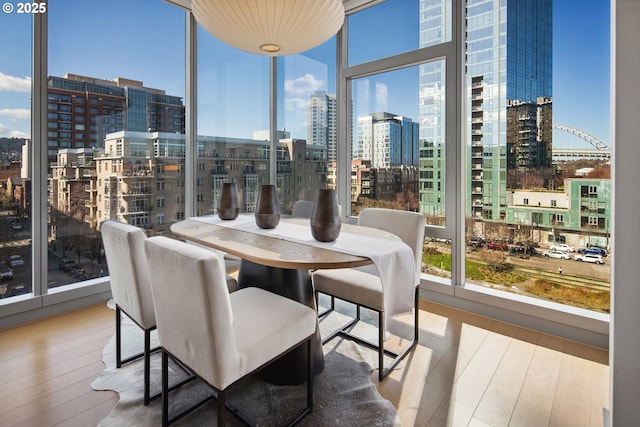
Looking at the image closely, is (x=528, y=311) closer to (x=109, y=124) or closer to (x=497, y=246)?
(x=497, y=246)

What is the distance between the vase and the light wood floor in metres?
1.16

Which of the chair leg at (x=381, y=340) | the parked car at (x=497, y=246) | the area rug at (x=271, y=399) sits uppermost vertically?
the parked car at (x=497, y=246)

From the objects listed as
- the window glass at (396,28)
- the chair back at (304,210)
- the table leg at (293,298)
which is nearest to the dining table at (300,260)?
the table leg at (293,298)

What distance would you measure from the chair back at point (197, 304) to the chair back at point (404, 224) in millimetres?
1434

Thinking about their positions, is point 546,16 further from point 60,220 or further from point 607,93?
point 60,220

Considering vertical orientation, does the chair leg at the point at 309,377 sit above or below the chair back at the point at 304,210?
below

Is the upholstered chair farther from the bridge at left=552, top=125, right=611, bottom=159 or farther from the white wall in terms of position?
the bridge at left=552, top=125, right=611, bottom=159

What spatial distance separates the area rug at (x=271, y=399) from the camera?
162cm

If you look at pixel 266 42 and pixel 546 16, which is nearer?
pixel 266 42

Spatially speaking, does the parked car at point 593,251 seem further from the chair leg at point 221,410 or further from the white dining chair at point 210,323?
the chair leg at point 221,410

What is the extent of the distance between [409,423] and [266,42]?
6.99ft

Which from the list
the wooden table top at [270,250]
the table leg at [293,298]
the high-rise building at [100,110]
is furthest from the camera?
the high-rise building at [100,110]

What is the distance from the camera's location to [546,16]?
2574 millimetres

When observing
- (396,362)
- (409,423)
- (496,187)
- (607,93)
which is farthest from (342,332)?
(607,93)
